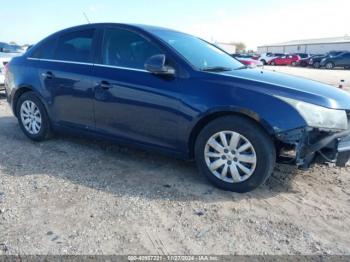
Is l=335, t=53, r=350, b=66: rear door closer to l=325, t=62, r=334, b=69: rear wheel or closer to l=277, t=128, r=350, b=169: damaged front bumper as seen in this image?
l=325, t=62, r=334, b=69: rear wheel

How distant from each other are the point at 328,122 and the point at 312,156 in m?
0.36

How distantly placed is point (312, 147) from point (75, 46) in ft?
10.6

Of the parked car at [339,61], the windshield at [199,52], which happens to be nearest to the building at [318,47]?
the parked car at [339,61]

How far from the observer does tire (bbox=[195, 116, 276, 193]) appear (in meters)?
3.43

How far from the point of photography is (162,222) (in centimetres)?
309

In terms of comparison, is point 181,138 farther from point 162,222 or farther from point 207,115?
point 162,222

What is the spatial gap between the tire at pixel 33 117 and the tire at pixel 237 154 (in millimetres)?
2495

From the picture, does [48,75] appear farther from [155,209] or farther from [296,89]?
[296,89]

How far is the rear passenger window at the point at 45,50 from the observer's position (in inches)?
197

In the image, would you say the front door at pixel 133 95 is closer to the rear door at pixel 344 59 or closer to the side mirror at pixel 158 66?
the side mirror at pixel 158 66

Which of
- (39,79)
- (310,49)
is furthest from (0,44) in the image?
(310,49)

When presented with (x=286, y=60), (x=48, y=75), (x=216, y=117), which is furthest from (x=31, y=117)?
(x=286, y=60)

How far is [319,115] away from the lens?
3326 millimetres

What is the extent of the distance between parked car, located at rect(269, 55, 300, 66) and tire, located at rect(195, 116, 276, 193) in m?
38.4
